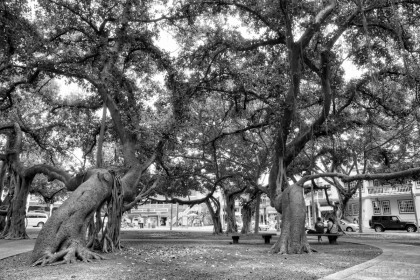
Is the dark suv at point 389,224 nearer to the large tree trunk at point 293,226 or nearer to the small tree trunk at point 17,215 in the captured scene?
the large tree trunk at point 293,226

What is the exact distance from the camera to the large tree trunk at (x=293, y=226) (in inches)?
411

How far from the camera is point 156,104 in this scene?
1525 centimetres

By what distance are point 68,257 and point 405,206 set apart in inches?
1530

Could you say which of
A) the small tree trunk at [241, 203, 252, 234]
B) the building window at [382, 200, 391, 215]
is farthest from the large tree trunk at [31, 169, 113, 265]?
the building window at [382, 200, 391, 215]

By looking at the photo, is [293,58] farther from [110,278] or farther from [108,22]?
[110,278]

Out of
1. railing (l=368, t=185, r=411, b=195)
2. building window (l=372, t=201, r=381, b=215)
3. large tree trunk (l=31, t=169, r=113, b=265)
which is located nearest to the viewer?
large tree trunk (l=31, t=169, r=113, b=265)

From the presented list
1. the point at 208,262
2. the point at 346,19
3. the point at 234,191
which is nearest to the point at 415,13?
the point at 346,19

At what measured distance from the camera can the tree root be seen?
7543mm

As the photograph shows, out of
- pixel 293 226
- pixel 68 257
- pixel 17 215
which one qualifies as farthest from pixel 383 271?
pixel 17 215

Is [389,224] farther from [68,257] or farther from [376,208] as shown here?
[68,257]

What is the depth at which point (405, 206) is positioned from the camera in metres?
37.3

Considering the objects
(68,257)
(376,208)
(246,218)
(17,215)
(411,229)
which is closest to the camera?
(68,257)

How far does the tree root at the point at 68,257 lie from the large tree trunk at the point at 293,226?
541cm

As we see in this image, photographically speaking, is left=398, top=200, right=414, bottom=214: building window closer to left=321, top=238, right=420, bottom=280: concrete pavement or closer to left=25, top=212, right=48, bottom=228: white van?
left=321, top=238, right=420, bottom=280: concrete pavement
